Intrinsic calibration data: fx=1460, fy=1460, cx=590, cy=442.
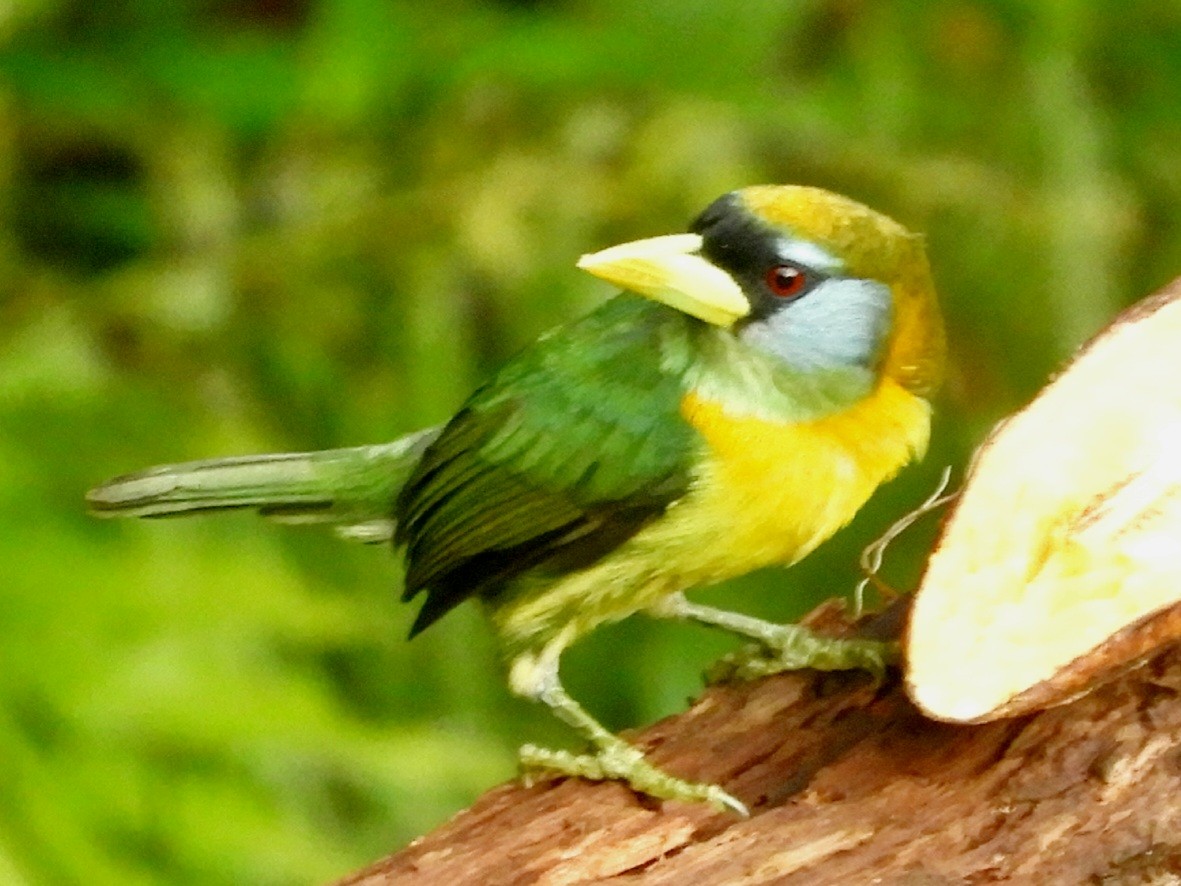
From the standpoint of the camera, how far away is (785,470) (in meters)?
1.66

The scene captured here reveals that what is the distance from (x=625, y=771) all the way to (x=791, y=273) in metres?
0.57

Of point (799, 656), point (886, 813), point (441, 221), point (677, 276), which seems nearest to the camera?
point (886, 813)

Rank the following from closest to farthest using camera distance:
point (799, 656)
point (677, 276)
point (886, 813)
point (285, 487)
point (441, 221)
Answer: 1. point (886, 813)
2. point (677, 276)
3. point (799, 656)
4. point (285, 487)
5. point (441, 221)

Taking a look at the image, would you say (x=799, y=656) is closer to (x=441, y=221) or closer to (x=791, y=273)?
(x=791, y=273)

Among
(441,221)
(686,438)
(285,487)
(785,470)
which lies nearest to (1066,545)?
(785,470)

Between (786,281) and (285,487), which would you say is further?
(285,487)

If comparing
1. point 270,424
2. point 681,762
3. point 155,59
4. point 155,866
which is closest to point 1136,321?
point 681,762

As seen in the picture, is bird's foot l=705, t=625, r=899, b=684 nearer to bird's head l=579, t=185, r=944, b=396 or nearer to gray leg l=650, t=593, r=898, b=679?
gray leg l=650, t=593, r=898, b=679

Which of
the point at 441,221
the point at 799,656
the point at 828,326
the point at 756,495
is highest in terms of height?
the point at 441,221

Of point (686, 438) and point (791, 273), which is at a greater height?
point (791, 273)

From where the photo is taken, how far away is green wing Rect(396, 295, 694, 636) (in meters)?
1.71

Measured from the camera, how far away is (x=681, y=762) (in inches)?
63.9

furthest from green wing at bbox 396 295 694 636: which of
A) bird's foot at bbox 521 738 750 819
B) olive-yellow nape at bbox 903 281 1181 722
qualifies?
olive-yellow nape at bbox 903 281 1181 722

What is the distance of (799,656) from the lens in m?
1.72
